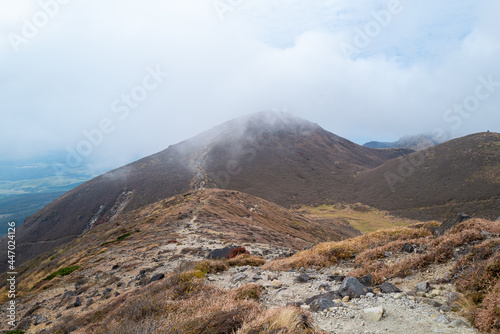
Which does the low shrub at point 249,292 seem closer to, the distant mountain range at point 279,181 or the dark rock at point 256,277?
the dark rock at point 256,277

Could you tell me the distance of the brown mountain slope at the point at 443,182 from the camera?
65375mm

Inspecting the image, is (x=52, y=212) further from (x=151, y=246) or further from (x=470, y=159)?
(x=470, y=159)

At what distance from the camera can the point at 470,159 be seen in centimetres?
8206

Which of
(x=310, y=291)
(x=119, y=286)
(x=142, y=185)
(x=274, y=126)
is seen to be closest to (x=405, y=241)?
(x=310, y=291)

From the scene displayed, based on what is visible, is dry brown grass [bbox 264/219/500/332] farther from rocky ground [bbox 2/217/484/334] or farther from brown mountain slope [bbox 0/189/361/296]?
brown mountain slope [bbox 0/189/361/296]

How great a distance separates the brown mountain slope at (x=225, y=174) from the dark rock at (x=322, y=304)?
79830 millimetres

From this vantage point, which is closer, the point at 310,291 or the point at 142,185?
the point at 310,291

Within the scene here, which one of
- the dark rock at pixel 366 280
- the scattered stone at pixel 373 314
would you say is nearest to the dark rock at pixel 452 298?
the scattered stone at pixel 373 314

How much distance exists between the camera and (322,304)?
5.59 m

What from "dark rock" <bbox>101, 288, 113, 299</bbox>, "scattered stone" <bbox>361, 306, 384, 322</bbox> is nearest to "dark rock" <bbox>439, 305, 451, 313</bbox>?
"scattered stone" <bbox>361, 306, 384, 322</bbox>

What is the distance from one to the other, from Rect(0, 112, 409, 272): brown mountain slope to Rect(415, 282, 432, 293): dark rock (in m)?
80.8

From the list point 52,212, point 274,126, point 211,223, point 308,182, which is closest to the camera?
point 211,223

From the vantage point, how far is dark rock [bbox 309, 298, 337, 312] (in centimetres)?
551

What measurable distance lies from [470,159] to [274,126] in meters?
107
